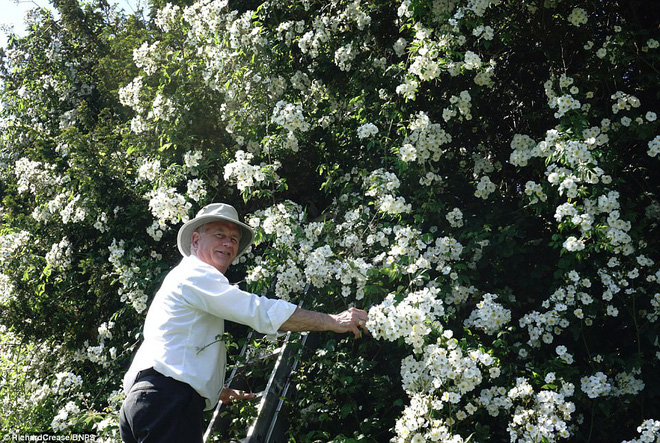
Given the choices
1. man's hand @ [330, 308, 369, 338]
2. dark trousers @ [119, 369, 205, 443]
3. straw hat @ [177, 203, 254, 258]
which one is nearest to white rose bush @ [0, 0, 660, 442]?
man's hand @ [330, 308, 369, 338]

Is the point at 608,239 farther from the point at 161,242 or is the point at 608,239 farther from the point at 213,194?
the point at 161,242

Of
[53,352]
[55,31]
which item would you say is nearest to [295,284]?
[53,352]

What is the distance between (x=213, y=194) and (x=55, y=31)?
11.4ft

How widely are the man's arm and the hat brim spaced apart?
653 millimetres

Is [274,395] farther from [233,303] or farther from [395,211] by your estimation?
[395,211]

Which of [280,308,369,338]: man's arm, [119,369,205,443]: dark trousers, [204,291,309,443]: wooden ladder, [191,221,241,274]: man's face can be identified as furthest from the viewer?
[204,291,309,443]: wooden ladder

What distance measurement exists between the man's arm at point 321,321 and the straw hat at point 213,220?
653 mm

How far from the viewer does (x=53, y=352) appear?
15.6 ft

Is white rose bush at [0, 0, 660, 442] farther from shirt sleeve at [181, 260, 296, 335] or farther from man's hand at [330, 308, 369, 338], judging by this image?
shirt sleeve at [181, 260, 296, 335]

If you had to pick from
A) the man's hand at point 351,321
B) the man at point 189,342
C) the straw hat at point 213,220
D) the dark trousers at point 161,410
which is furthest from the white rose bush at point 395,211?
the dark trousers at point 161,410

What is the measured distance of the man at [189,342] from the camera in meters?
2.24

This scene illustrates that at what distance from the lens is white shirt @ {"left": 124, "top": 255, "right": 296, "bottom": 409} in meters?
2.30

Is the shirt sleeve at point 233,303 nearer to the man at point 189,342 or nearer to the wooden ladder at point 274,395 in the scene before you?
the man at point 189,342

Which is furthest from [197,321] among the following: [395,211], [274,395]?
[395,211]
